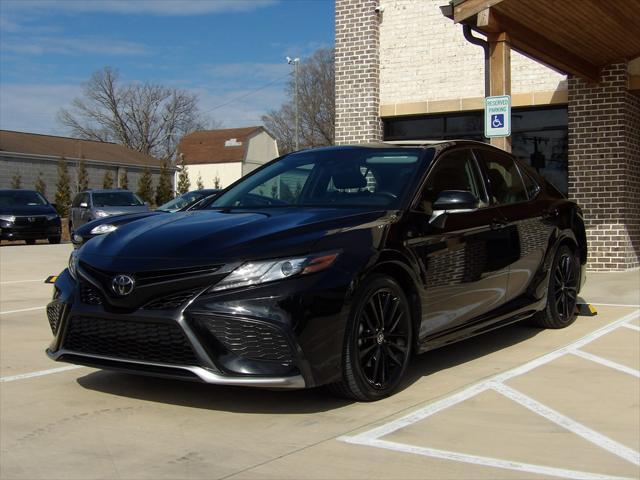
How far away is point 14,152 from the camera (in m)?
46.5

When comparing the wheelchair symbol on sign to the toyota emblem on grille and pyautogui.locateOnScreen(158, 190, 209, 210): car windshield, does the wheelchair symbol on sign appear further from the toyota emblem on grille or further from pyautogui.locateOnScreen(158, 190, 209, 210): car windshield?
pyautogui.locateOnScreen(158, 190, 209, 210): car windshield

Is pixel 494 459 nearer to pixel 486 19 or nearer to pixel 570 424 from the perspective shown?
pixel 570 424

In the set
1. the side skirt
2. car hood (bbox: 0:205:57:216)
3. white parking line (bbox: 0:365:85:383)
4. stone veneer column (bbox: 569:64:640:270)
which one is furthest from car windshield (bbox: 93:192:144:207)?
the side skirt

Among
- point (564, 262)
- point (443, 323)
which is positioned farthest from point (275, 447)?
point (564, 262)

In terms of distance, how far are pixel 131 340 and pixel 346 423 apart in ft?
4.17

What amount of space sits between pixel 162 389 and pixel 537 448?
2393 mm

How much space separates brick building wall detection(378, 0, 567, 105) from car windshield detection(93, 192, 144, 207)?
10.8 m

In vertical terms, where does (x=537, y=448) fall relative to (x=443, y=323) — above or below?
below

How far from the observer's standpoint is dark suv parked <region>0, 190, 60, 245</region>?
24141mm

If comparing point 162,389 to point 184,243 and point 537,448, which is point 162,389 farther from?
point 537,448

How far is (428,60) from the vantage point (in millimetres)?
14445

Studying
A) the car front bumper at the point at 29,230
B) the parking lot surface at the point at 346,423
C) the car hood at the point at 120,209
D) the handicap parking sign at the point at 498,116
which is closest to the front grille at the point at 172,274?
the parking lot surface at the point at 346,423

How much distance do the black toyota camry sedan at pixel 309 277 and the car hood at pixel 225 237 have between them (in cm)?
1


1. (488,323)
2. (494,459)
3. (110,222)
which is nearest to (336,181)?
(488,323)
